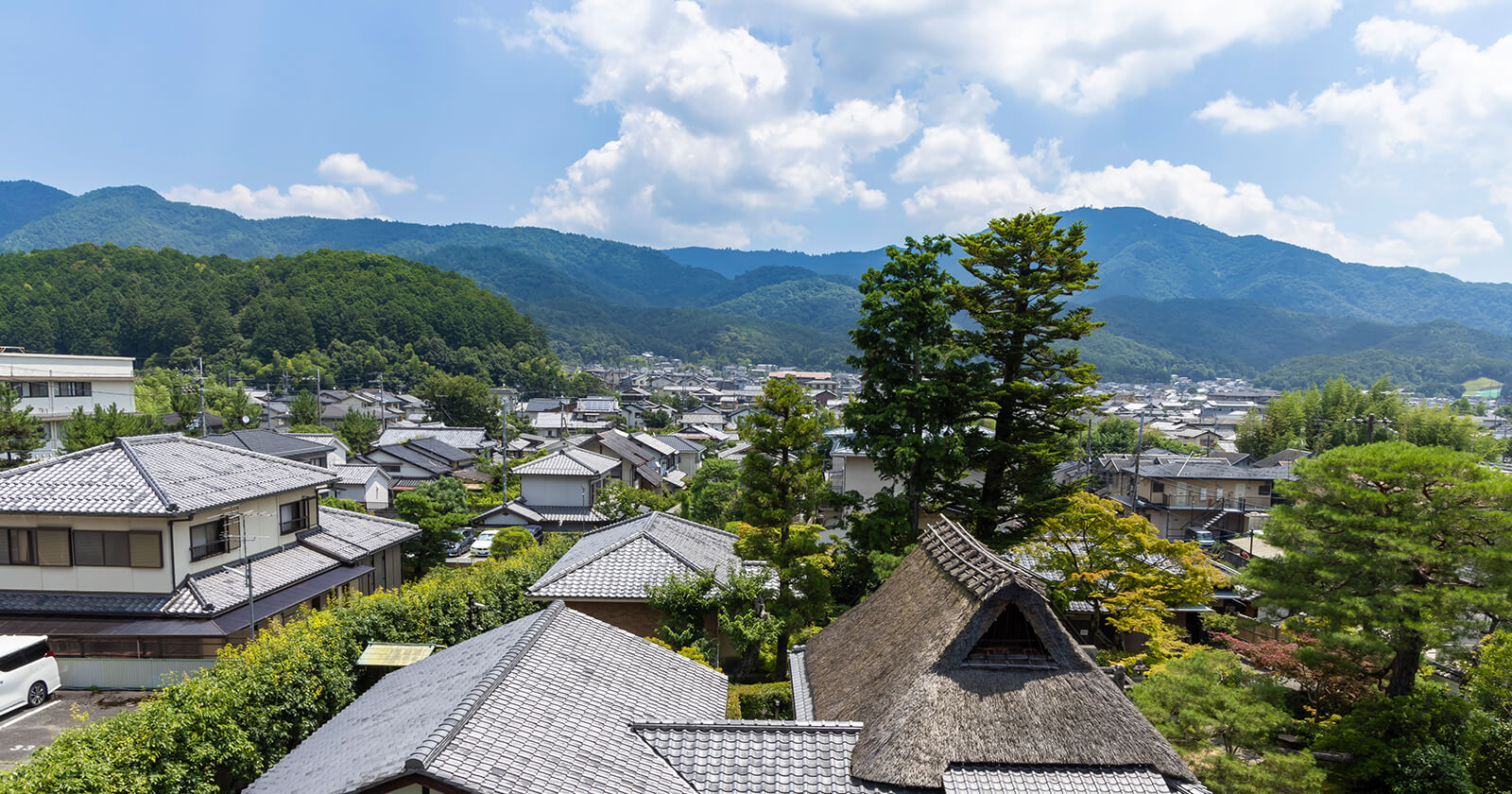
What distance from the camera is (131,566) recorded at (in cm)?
1894

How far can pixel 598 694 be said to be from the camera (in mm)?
10070

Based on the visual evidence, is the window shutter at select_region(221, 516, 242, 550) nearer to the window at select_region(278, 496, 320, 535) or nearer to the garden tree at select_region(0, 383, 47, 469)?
the window at select_region(278, 496, 320, 535)

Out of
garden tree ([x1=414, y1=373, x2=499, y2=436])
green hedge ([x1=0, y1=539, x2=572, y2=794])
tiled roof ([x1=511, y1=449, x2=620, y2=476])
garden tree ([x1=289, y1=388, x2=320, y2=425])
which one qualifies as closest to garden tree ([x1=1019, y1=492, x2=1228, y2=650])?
green hedge ([x1=0, y1=539, x2=572, y2=794])

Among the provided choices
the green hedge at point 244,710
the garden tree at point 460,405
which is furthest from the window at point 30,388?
the garden tree at point 460,405

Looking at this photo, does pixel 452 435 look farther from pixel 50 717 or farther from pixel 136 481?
pixel 50 717

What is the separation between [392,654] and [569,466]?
28826mm

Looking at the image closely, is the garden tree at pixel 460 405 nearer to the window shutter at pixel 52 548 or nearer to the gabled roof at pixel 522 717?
the window shutter at pixel 52 548

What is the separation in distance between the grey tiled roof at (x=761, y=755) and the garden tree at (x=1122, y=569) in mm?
12246

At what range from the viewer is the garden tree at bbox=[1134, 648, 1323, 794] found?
1181cm

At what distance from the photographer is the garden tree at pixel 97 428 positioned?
113 feet

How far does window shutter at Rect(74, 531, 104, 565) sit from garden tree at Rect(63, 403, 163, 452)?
63.3ft

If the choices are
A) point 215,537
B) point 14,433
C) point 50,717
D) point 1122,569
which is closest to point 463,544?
point 215,537

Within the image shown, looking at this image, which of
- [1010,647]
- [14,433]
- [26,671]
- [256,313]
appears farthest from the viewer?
[256,313]

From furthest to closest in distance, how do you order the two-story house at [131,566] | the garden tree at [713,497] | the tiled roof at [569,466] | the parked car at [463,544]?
the tiled roof at [569,466]
the garden tree at [713,497]
the parked car at [463,544]
the two-story house at [131,566]
